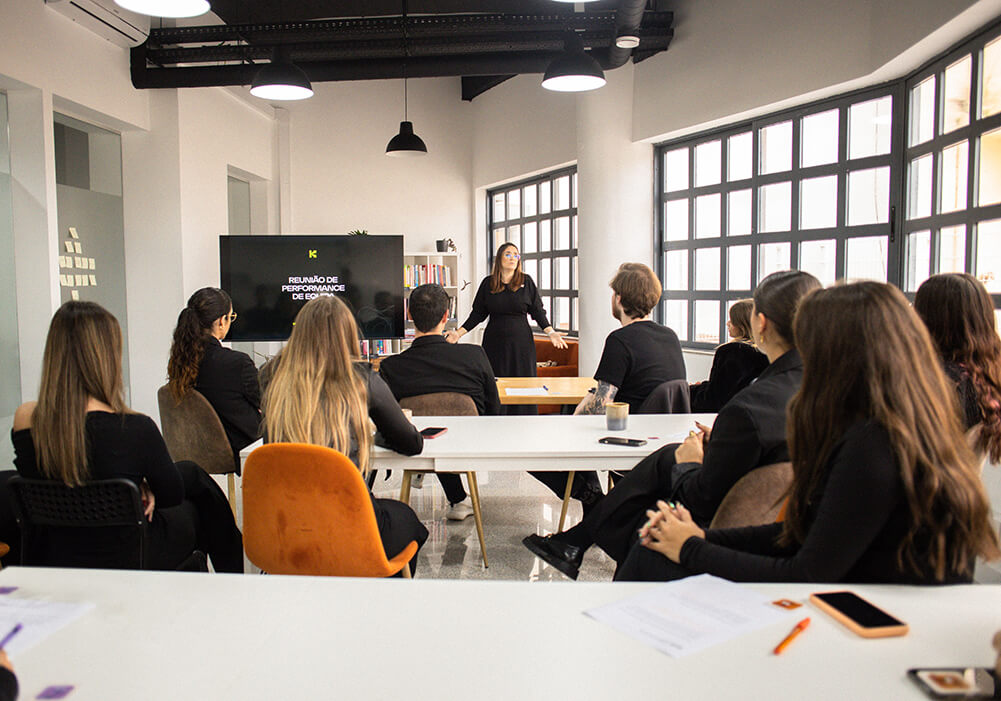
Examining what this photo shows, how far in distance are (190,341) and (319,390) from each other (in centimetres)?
172

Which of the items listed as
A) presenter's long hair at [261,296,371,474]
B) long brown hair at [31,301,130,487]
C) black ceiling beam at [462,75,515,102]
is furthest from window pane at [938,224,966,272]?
black ceiling beam at [462,75,515,102]

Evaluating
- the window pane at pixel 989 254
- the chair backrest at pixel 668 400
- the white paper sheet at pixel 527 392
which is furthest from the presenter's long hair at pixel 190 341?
the window pane at pixel 989 254

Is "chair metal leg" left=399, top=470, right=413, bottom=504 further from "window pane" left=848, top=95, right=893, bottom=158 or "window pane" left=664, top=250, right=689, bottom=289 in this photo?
"window pane" left=664, top=250, right=689, bottom=289

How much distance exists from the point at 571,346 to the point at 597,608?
6694 millimetres

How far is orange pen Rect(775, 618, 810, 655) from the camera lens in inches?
49.2

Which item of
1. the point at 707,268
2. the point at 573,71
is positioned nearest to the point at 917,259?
the point at 707,268

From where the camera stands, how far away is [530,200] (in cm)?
946

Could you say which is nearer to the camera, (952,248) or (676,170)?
(952,248)

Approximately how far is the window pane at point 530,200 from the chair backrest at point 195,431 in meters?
6.09

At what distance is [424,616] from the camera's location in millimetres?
1391

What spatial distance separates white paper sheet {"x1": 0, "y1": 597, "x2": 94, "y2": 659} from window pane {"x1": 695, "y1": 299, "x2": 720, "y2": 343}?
617 cm

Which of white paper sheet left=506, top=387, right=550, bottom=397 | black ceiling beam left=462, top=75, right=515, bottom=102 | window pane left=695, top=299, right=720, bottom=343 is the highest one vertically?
black ceiling beam left=462, top=75, right=515, bottom=102

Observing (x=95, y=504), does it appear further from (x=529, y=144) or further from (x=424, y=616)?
(x=529, y=144)

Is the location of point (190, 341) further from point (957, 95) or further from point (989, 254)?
point (957, 95)
